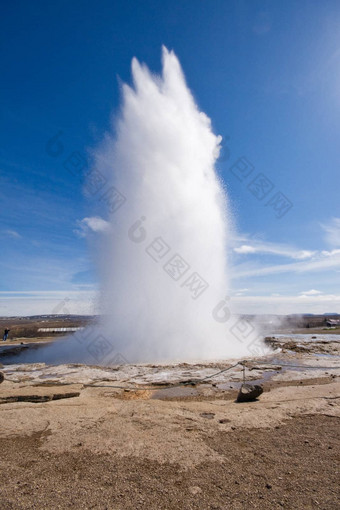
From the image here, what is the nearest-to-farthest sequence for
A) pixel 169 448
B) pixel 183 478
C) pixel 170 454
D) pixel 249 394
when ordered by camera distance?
pixel 183 478, pixel 170 454, pixel 169 448, pixel 249 394

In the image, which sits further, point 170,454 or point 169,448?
point 169,448

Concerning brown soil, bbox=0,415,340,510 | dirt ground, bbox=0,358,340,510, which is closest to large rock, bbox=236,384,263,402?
dirt ground, bbox=0,358,340,510

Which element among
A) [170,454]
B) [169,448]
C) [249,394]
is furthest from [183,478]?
[249,394]

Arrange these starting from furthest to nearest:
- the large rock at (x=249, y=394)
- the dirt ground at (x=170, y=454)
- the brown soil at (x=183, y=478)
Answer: the large rock at (x=249, y=394) < the dirt ground at (x=170, y=454) < the brown soil at (x=183, y=478)

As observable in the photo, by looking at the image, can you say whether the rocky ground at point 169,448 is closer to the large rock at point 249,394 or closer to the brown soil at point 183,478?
the brown soil at point 183,478

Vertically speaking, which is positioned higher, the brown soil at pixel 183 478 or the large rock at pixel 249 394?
the large rock at pixel 249 394

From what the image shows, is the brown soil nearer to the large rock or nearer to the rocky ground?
the rocky ground

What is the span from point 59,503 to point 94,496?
0.48 metres

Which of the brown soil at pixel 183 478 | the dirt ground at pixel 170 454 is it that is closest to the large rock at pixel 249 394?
the dirt ground at pixel 170 454

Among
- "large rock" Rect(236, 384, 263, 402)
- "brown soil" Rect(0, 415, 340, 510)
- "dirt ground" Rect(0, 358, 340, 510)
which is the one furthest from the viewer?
"large rock" Rect(236, 384, 263, 402)

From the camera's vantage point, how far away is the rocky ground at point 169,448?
4051 millimetres

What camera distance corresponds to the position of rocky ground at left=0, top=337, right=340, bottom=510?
4.05 metres

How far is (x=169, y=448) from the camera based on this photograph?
5633 millimetres

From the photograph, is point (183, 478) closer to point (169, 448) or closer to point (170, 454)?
point (170, 454)
